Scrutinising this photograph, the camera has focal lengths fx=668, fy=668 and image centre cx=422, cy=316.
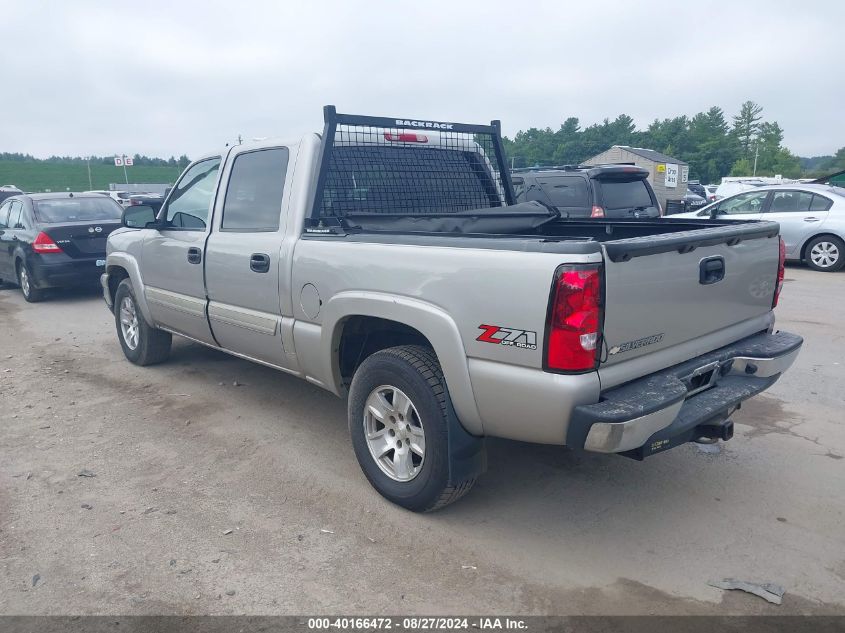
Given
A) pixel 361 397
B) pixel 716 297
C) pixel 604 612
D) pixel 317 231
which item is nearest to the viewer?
pixel 604 612

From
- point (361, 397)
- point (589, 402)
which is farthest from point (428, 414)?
point (589, 402)

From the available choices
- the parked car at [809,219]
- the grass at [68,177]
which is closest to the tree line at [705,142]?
the grass at [68,177]

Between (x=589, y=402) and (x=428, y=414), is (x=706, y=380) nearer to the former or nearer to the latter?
(x=589, y=402)

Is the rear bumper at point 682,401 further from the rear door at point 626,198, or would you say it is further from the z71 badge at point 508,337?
the rear door at point 626,198

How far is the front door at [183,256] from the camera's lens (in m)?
5.05

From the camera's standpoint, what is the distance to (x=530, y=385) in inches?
113

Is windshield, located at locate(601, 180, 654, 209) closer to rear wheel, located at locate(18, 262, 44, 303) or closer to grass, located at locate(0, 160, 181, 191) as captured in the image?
rear wheel, located at locate(18, 262, 44, 303)

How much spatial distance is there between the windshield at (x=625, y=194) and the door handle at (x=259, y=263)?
19.2 feet

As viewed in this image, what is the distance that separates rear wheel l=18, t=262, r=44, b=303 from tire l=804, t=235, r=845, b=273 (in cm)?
1276

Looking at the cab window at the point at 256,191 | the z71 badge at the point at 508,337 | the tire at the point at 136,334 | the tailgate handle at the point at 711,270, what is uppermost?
the cab window at the point at 256,191

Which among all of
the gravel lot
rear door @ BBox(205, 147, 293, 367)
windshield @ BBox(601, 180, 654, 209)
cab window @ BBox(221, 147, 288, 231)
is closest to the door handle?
rear door @ BBox(205, 147, 293, 367)

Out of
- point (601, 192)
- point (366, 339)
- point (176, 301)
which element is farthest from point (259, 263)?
point (601, 192)

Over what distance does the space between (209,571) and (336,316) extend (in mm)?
1443

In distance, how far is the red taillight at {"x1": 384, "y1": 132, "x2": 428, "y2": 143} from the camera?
475 cm
